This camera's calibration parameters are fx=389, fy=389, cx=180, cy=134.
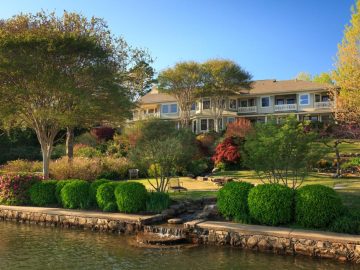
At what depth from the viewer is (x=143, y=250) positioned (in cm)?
1086

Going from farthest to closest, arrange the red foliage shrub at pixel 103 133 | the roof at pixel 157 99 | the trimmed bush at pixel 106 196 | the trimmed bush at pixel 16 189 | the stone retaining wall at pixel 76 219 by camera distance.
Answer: the roof at pixel 157 99, the red foliage shrub at pixel 103 133, the trimmed bush at pixel 16 189, the trimmed bush at pixel 106 196, the stone retaining wall at pixel 76 219

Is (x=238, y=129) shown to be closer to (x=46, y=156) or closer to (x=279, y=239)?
(x=46, y=156)

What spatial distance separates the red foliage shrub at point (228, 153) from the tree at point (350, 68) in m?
7.65

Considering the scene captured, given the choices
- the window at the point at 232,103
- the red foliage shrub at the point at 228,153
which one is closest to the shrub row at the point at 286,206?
the red foliage shrub at the point at 228,153

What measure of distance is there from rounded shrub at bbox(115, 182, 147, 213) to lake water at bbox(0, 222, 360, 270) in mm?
1931

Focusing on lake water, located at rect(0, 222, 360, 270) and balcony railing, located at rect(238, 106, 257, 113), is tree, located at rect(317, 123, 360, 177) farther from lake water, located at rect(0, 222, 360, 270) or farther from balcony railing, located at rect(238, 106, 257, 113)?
balcony railing, located at rect(238, 106, 257, 113)

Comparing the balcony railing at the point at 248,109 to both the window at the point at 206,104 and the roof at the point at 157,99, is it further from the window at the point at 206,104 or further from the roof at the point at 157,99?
the roof at the point at 157,99

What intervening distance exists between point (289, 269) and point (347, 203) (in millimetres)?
4842

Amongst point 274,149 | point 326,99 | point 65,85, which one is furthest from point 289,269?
point 326,99

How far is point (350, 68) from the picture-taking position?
21.7 meters

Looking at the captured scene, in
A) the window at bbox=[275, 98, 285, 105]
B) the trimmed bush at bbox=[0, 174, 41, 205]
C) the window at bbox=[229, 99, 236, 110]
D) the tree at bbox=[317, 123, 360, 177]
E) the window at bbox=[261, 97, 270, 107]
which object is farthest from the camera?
the window at bbox=[229, 99, 236, 110]

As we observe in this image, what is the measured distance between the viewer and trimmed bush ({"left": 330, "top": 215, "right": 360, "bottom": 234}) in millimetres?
10727

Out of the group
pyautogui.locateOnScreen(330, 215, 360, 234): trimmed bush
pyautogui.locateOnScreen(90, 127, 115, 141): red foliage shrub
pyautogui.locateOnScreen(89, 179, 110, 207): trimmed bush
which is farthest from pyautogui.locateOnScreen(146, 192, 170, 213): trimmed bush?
pyautogui.locateOnScreen(90, 127, 115, 141): red foliage shrub

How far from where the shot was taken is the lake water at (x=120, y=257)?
9516 mm
